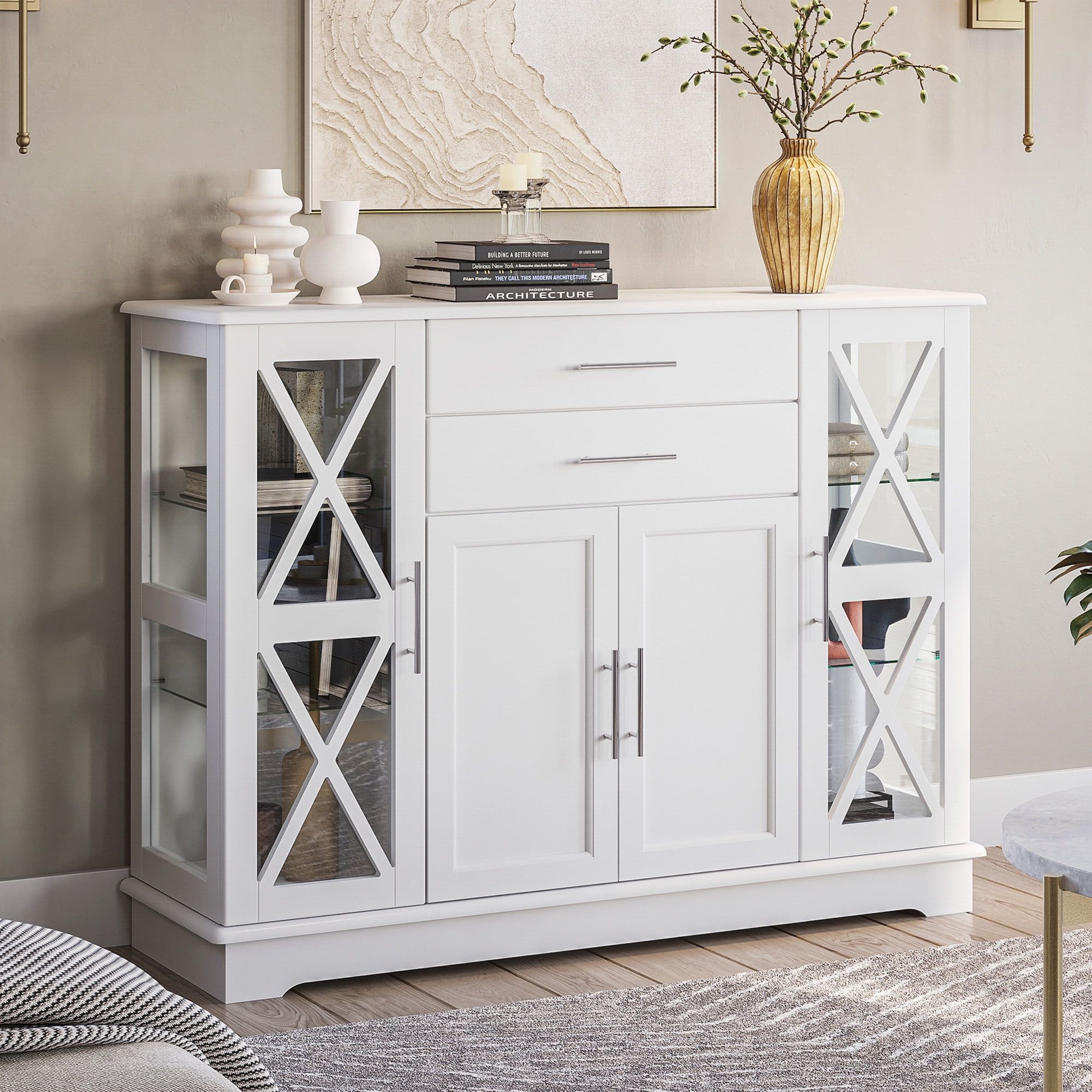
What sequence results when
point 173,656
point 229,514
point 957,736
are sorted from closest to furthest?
point 229,514 → point 173,656 → point 957,736

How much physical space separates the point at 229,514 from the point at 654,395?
80 centimetres

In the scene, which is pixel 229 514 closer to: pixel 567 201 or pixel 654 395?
pixel 654 395

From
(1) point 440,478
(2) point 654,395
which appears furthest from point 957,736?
(1) point 440,478

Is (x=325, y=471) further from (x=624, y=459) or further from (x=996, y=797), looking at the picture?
(x=996, y=797)

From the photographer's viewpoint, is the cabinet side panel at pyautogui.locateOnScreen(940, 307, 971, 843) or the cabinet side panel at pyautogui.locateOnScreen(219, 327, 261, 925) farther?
the cabinet side panel at pyautogui.locateOnScreen(940, 307, 971, 843)

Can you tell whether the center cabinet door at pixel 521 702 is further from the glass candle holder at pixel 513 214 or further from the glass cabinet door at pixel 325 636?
the glass candle holder at pixel 513 214

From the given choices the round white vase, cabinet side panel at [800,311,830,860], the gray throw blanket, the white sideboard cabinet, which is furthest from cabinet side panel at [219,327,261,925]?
the gray throw blanket

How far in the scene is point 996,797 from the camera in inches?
156

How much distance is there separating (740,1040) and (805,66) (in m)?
1.82

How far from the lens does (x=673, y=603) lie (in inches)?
125

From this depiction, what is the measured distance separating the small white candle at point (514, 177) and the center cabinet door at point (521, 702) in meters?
0.62

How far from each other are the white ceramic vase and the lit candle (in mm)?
74

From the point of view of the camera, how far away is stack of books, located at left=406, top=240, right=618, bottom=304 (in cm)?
303
